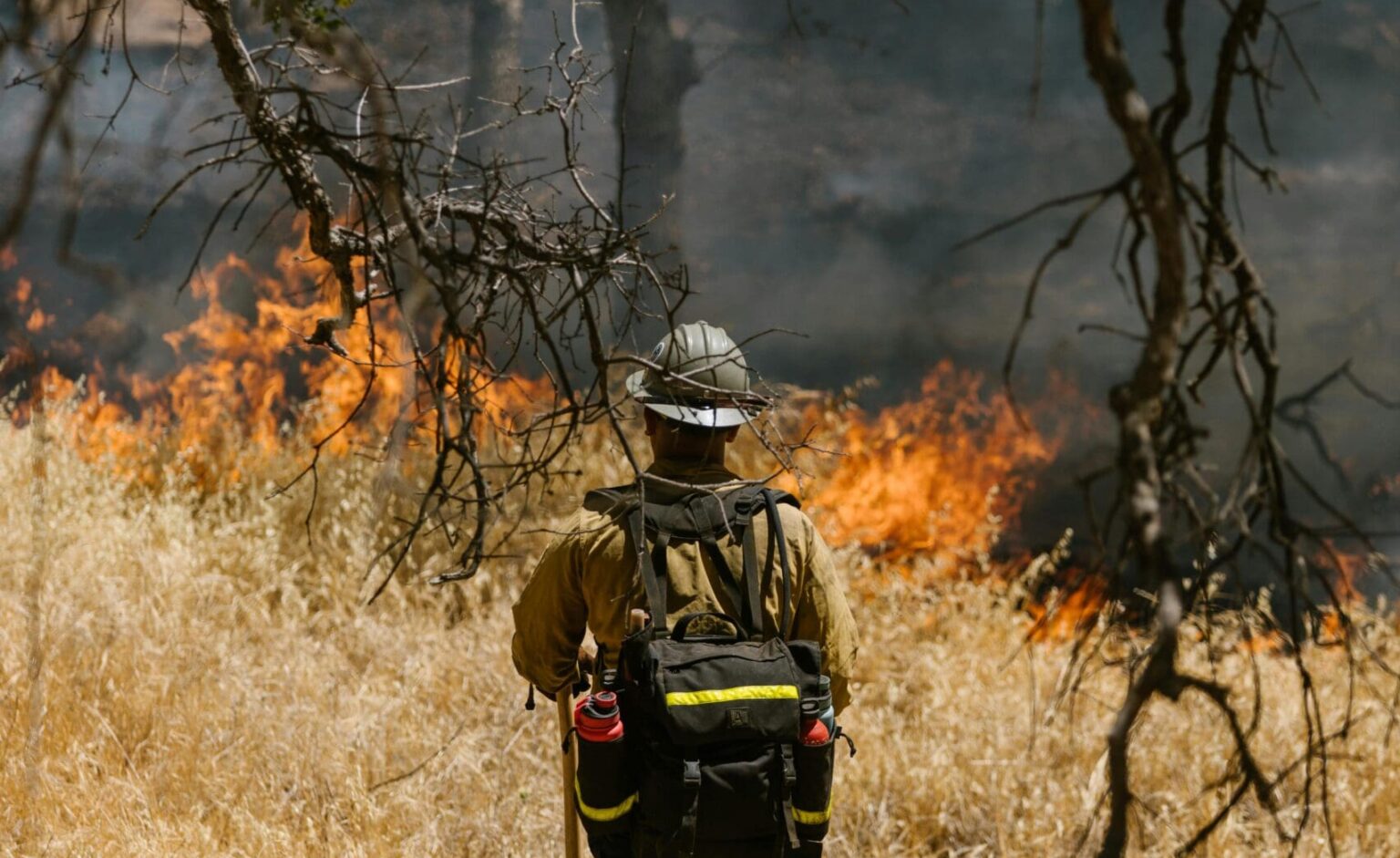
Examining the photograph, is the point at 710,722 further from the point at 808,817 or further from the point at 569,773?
the point at 569,773

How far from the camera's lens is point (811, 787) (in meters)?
2.33

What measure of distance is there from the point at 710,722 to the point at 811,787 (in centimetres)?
29

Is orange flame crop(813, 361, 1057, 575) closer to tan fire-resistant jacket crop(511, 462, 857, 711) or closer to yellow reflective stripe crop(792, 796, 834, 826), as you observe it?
tan fire-resistant jacket crop(511, 462, 857, 711)

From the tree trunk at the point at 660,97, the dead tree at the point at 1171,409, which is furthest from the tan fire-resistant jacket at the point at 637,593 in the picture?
the tree trunk at the point at 660,97

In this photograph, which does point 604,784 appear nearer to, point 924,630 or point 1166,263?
point 1166,263

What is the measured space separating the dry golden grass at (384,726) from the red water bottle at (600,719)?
34.8 inches

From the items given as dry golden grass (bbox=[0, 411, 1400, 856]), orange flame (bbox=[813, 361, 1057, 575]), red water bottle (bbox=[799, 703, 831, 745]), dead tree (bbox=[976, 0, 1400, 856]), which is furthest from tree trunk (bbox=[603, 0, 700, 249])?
dead tree (bbox=[976, 0, 1400, 856])

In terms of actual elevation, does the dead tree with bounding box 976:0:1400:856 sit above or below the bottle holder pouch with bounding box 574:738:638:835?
above

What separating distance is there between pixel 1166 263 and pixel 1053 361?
7.27 meters

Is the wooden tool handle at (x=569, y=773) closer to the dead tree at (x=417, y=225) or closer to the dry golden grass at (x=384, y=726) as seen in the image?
the dry golden grass at (x=384, y=726)

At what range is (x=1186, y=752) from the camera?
4.36 metres

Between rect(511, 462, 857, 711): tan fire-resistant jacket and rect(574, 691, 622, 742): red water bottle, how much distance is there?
217 millimetres

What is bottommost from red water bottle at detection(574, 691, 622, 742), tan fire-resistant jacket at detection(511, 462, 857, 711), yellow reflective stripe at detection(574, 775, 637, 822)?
yellow reflective stripe at detection(574, 775, 637, 822)

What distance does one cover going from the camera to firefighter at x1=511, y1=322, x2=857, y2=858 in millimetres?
2416
